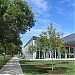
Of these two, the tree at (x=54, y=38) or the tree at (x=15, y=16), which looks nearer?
the tree at (x=15, y=16)

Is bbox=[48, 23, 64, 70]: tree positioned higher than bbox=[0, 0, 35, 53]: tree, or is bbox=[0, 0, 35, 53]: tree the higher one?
bbox=[0, 0, 35, 53]: tree

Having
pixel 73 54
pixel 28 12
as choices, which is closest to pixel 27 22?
pixel 28 12

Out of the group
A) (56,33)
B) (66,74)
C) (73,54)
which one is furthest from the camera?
(73,54)

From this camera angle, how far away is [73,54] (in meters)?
75.2

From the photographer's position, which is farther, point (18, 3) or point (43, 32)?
point (43, 32)

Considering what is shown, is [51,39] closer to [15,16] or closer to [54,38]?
[54,38]

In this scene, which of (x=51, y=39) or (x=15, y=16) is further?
(x=51, y=39)

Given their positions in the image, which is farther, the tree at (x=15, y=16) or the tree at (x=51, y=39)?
the tree at (x=51, y=39)

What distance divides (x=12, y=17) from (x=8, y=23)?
7.14ft

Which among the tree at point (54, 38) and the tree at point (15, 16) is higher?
the tree at point (15, 16)

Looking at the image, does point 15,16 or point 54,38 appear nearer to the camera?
point 15,16

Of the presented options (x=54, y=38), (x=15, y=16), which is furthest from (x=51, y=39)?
(x=15, y=16)

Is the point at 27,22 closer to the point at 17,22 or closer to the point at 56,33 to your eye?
the point at 17,22

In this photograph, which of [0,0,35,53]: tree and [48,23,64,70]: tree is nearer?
[0,0,35,53]: tree
